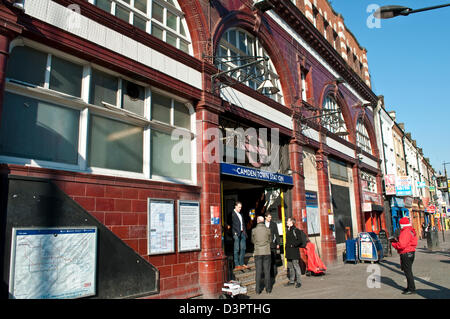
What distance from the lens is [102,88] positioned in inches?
275

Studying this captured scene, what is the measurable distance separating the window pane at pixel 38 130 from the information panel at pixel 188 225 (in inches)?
108

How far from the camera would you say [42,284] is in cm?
529

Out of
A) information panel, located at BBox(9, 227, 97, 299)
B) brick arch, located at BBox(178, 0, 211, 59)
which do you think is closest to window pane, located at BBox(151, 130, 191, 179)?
information panel, located at BBox(9, 227, 97, 299)

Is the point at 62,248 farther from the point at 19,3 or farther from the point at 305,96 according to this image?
the point at 305,96

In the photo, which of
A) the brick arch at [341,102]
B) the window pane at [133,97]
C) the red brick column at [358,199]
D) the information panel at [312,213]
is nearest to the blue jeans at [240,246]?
the window pane at [133,97]

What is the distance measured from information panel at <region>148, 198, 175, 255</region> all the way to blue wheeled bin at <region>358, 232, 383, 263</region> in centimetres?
1010

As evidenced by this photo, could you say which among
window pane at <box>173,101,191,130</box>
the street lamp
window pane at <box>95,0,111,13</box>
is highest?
window pane at <box>95,0,111,13</box>

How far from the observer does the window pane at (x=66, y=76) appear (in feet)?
20.4

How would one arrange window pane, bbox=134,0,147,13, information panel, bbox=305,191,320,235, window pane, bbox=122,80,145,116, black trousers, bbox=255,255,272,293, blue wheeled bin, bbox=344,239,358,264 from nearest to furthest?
window pane, bbox=122,80,145,116 → window pane, bbox=134,0,147,13 → black trousers, bbox=255,255,272,293 → information panel, bbox=305,191,320,235 → blue wheeled bin, bbox=344,239,358,264

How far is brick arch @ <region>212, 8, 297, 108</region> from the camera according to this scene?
1043 centimetres

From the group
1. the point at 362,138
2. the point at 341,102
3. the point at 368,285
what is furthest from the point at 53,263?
the point at 362,138

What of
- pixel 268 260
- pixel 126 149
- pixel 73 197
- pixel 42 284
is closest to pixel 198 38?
pixel 126 149

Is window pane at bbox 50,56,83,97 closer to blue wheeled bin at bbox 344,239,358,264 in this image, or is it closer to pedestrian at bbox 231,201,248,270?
pedestrian at bbox 231,201,248,270

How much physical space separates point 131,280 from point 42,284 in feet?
5.60
